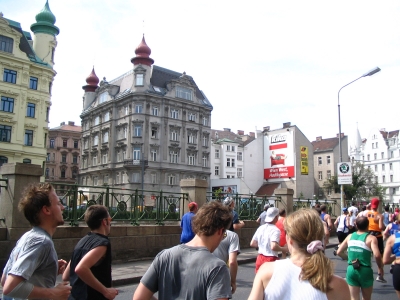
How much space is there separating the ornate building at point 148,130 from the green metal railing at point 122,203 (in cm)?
4348

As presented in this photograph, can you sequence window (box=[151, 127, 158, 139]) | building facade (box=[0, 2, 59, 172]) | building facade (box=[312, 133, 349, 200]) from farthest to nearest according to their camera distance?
1. building facade (box=[312, 133, 349, 200])
2. window (box=[151, 127, 158, 139])
3. building facade (box=[0, 2, 59, 172])

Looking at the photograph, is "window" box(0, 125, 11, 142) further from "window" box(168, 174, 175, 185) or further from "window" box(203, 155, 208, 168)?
"window" box(203, 155, 208, 168)

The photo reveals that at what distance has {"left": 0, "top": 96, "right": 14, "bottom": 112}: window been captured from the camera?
42.3 metres

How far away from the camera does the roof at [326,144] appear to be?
79.3 m

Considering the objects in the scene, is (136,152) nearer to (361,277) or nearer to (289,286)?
(361,277)

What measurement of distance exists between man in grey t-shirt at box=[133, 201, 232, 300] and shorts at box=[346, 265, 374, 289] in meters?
3.98

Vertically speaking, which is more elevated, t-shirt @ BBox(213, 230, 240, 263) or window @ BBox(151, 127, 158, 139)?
window @ BBox(151, 127, 158, 139)

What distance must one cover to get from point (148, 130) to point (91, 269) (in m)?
56.2

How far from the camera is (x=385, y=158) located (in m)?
87.1

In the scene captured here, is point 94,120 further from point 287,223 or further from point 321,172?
point 287,223

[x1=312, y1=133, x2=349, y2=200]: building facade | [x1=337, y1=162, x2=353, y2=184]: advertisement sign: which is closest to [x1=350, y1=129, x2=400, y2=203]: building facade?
[x1=312, y1=133, x2=349, y2=200]: building facade

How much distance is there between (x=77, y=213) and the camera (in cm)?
1112

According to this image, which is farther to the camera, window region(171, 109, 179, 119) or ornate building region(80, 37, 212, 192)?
window region(171, 109, 179, 119)

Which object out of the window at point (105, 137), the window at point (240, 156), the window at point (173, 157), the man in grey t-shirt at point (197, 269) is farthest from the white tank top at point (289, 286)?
the window at point (240, 156)
